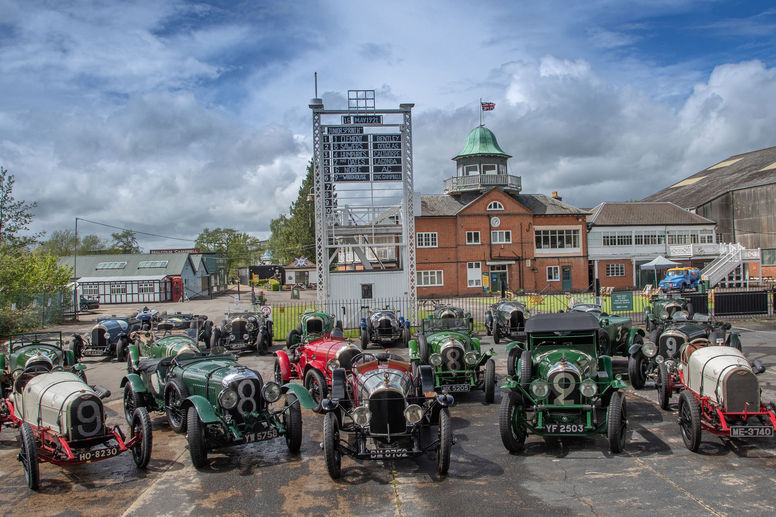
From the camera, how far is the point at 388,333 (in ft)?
61.7

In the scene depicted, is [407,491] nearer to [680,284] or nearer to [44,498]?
[44,498]

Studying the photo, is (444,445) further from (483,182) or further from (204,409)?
(483,182)

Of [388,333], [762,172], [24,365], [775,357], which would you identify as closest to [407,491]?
[24,365]

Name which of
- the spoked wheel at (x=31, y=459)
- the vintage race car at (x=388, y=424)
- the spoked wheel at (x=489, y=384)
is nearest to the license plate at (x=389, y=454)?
the vintage race car at (x=388, y=424)

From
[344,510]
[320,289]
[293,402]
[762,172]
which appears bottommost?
[344,510]

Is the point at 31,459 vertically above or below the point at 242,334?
below

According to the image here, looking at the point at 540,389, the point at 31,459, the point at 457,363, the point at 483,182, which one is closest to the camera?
the point at 31,459

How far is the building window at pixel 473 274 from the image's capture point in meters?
45.1

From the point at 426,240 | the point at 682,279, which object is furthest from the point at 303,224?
the point at 682,279

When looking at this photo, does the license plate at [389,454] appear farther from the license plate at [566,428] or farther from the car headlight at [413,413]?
the license plate at [566,428]

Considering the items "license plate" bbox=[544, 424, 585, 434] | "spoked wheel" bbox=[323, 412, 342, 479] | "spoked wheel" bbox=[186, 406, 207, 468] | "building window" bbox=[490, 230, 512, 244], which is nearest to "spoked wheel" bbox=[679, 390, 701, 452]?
"license plate" bbox=[544, 424, 585, 434]

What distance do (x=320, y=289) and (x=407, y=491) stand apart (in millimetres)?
17089

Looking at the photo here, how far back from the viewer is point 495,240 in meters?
45.4

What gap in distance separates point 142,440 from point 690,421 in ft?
24.8
